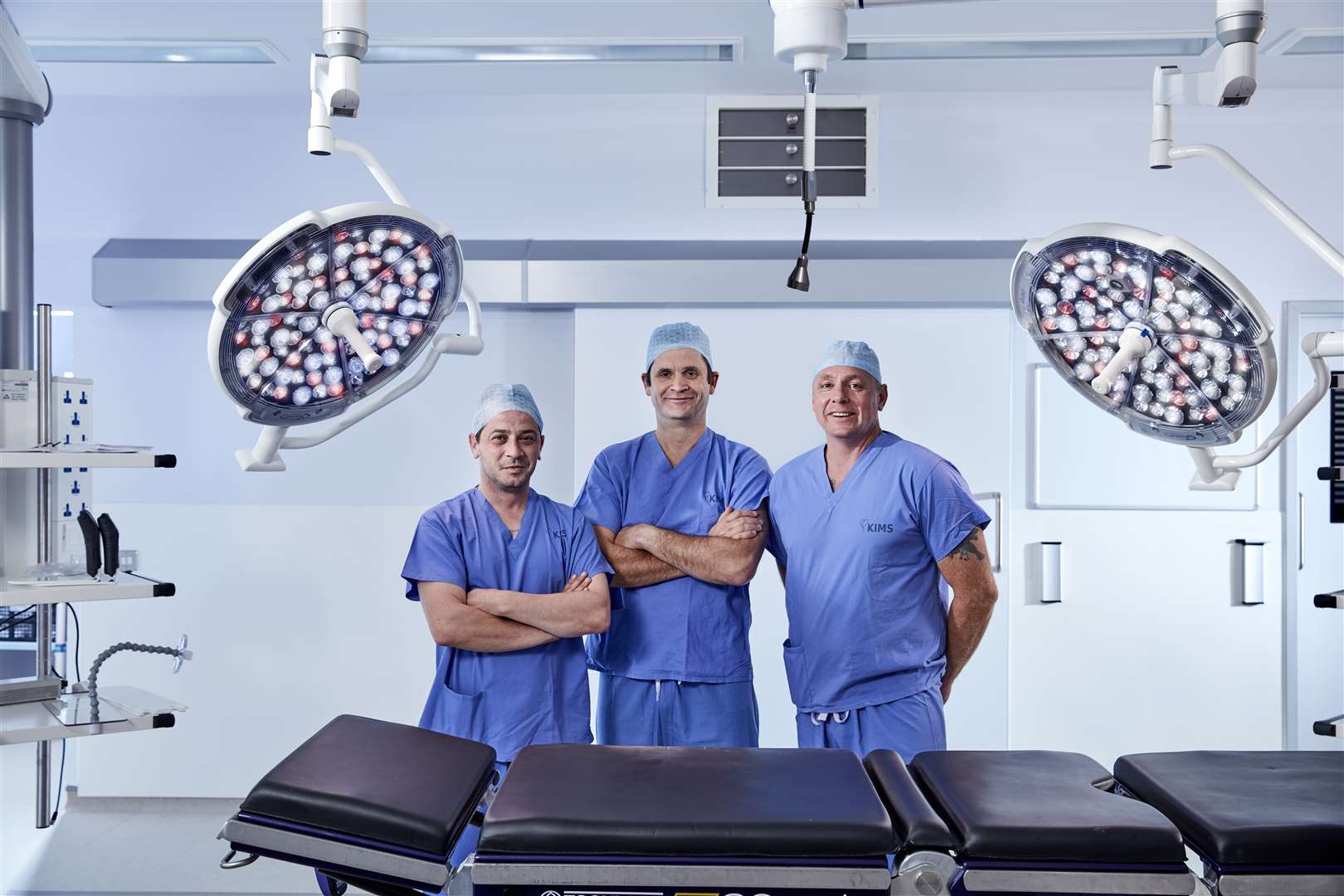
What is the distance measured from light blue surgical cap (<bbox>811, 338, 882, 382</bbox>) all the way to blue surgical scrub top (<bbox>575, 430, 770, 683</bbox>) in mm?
289

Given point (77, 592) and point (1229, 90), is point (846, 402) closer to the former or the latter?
point (1229, 90)

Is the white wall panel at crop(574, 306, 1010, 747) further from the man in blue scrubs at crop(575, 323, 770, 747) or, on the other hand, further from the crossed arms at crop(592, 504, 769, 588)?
the crossed arms at crop(592, 504, 769, 588)

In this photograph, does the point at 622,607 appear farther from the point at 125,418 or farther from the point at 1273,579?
the point at 1273,579

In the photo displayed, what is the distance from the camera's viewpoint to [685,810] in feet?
3.79

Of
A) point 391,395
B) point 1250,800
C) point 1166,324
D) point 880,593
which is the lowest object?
point 1250,800

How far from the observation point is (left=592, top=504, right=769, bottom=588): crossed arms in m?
2.25

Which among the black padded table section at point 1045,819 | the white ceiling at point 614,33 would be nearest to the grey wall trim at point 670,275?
the white ceiling at point 614,33

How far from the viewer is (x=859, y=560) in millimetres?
2234

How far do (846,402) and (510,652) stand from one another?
0.93 metres

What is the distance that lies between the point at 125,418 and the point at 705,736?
6.99 ft

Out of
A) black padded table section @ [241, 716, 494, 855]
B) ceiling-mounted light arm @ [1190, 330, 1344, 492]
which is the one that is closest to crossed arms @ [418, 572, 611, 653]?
black padded table section @ [241, 716, 494, 855]

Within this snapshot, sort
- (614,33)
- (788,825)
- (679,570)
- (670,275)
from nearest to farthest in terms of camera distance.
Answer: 1. (788,825)
2. (679,570)
3. (614,33)
4. (670,275)

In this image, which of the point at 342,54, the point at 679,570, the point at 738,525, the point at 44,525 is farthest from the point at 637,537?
the point at 44,525

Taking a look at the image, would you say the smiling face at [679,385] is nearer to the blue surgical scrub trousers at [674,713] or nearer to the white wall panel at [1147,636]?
the blue surgical scrub trousers at [674,713]
